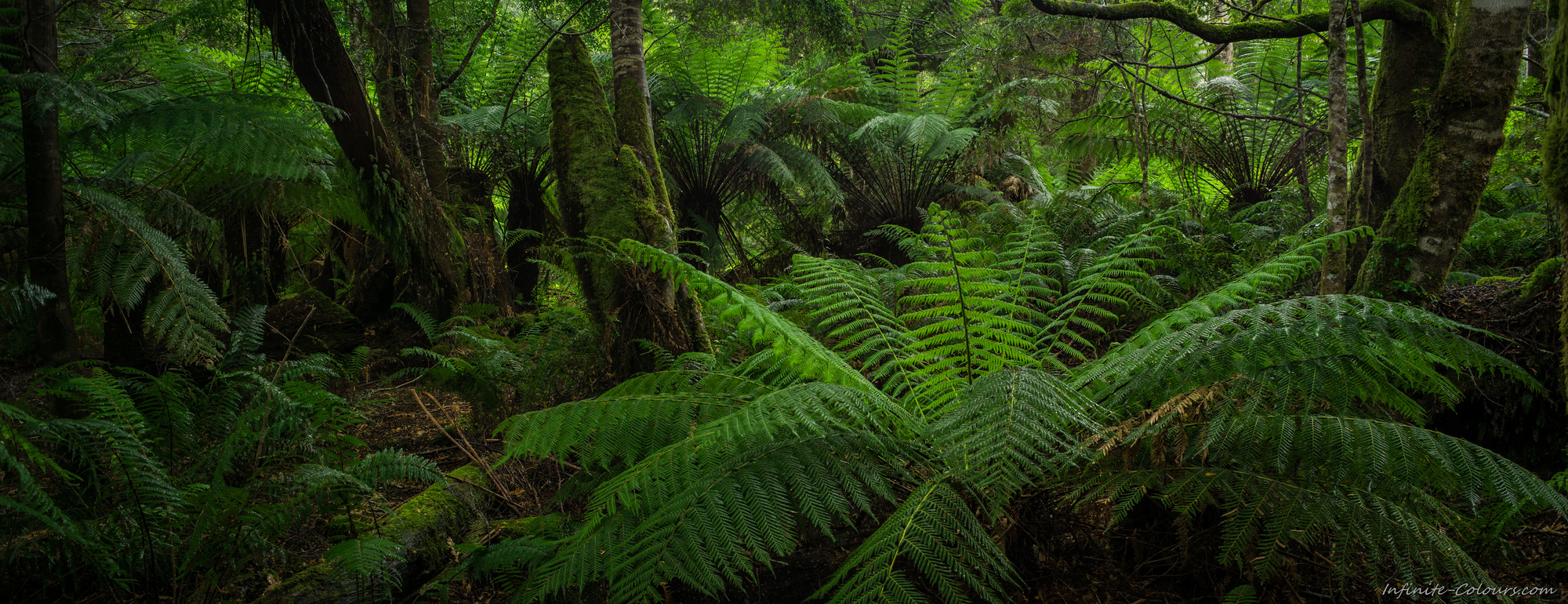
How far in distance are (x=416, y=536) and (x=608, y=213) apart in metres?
1.33

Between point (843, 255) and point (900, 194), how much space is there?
746 mm

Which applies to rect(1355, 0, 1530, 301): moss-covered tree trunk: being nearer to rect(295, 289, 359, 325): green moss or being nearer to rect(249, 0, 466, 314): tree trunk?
rect(249, 0, 466, 314): tree trunk

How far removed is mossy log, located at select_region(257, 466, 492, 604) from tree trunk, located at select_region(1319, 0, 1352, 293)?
11.0 feet

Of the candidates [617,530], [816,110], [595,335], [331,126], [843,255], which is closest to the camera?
[617,530]

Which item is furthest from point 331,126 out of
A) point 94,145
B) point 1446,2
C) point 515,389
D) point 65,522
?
point 1446,2

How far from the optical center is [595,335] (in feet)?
8.84

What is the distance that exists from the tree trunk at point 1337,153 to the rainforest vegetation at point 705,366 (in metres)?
0.02

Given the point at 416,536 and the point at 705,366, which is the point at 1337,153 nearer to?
the point at 705,366

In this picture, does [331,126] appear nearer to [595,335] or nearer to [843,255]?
[595,335]

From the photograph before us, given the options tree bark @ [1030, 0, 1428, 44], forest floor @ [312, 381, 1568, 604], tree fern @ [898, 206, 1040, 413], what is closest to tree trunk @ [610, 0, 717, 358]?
tree fern @ [898, 206, 1040, 413]

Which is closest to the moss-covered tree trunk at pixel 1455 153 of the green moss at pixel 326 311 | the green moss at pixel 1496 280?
the green moss at pixel 1496 280

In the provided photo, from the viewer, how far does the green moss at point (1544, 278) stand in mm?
2598

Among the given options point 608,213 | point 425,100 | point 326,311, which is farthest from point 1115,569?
point 425,100

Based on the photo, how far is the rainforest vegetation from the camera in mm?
1308
